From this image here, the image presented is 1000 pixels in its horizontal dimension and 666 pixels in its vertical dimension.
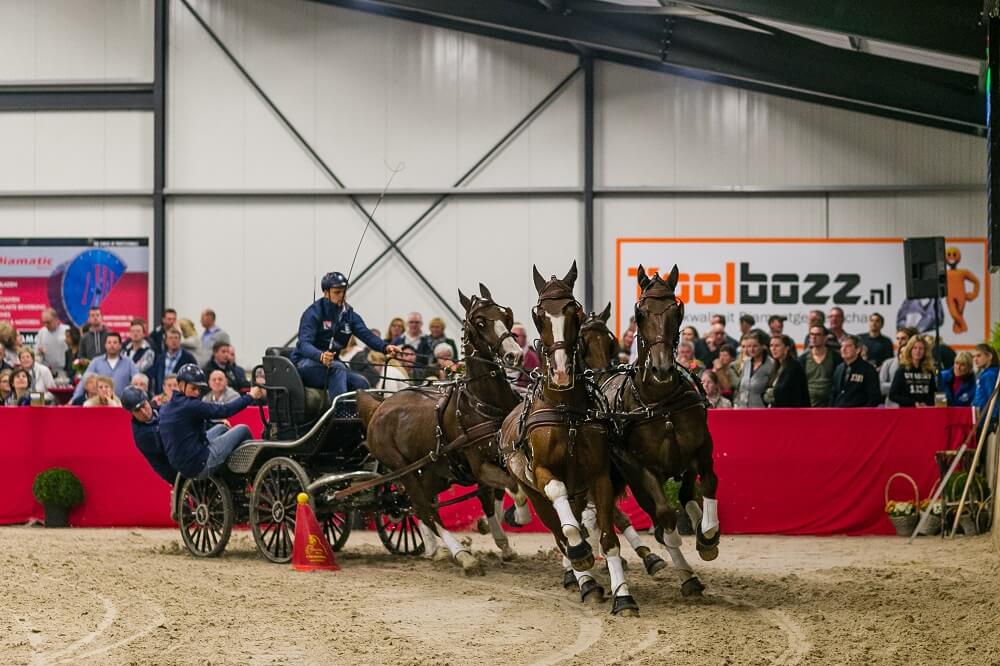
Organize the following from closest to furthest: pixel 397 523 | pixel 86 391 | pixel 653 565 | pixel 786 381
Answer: pixel 653 565 → pixel 397 523 → pixel 786 381 → pixel 86 391

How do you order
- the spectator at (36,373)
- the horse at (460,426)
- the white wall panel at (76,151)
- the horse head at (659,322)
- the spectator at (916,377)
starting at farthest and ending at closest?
the white wall panel at (76,151) → the spectator at (36,373) → the spectator at (916,377) → the horse at (460,426) → the horse head at (659,322)

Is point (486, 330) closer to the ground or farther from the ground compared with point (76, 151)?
closer to the ground

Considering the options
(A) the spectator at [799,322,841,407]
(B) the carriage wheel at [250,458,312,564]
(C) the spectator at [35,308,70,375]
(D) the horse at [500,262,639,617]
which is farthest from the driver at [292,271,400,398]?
(C) the spectator at [35,308,70,375]

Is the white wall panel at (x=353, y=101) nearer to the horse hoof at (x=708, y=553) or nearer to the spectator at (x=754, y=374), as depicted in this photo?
the spectator at (x=754, y=374)

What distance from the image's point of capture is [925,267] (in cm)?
1470

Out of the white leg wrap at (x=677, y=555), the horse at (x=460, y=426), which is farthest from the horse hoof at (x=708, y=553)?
the horse at (x=460, y=426)

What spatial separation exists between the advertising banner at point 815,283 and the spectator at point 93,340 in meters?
7.21

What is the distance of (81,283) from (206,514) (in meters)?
10.5

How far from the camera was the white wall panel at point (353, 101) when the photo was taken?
70.2 feet

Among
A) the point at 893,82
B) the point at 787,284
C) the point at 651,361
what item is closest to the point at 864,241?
the point at 787,284

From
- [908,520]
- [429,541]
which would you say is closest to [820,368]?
[908,520]

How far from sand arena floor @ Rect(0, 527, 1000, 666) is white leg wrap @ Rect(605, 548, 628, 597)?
207 mm

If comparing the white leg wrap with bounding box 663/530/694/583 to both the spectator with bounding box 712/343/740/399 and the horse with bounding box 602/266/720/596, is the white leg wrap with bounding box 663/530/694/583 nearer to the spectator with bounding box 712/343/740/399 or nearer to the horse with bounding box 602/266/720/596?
the horse with bounding box 602/266/720/596

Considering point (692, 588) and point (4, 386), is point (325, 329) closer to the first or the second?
point (692, 588)
